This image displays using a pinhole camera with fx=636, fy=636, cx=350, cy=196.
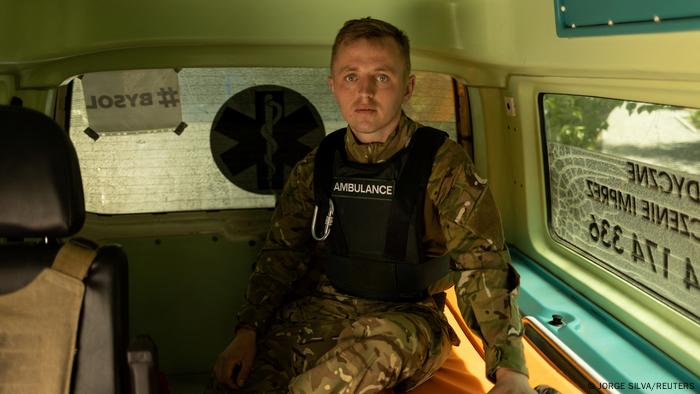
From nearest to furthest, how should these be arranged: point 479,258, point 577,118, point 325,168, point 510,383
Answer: point 510,383 < point 479,258 < point 325,168 < point 577,118

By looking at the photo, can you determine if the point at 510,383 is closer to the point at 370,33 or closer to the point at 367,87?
the point at 367,87

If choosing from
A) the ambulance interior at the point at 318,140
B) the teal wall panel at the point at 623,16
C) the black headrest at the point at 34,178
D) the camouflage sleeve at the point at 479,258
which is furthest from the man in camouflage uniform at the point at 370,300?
the black headrest at the point at 34,178

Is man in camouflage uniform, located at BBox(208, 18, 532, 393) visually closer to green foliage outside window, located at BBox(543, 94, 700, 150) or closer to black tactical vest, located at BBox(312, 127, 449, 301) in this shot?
black tactical vest, located at BBox(312, 127, 449, 301)

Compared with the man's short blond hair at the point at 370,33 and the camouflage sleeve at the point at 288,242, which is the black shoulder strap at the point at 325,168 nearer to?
the camouflage sleeve at the point at 288,242

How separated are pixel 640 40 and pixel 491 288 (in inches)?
29.7

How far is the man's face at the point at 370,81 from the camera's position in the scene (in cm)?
191

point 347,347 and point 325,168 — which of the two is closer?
point 347,347

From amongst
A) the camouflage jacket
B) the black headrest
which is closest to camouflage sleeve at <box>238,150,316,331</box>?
the camouflage jacket

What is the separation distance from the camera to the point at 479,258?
1807mm

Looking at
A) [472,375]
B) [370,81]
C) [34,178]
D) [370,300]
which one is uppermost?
[370,81]

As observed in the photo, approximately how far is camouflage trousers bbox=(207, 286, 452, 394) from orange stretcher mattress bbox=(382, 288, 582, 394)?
56mm

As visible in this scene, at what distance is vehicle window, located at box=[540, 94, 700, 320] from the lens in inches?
70.5

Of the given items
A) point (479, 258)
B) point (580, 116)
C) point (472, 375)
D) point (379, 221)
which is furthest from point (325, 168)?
point (580, 116)

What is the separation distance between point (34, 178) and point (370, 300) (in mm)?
1051
